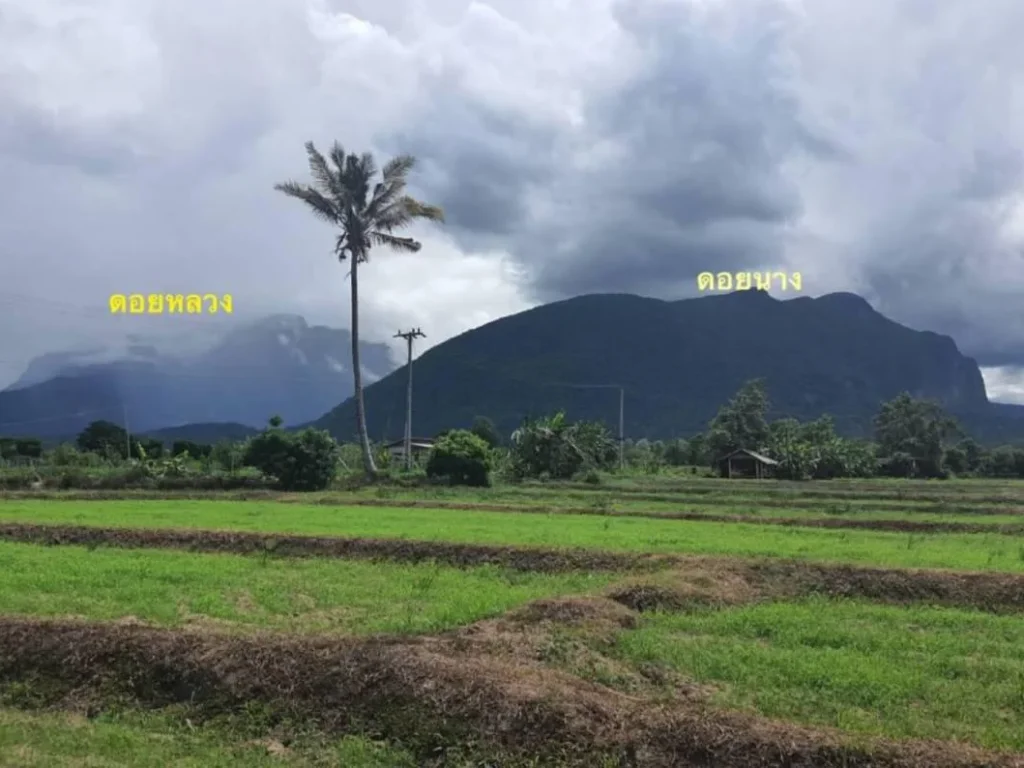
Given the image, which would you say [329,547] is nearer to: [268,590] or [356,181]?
[268,590]

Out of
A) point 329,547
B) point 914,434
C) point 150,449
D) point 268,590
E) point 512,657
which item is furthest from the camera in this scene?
point 914,434

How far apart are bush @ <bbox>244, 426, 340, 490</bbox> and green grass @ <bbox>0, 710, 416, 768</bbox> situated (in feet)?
110

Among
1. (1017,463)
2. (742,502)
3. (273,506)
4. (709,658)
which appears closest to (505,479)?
(742,502)

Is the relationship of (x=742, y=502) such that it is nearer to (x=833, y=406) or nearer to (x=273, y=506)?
(x=273, y=506)

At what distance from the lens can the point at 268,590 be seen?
12.8m

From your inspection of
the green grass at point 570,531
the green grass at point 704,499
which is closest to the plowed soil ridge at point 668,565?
the green grass at point 570,531

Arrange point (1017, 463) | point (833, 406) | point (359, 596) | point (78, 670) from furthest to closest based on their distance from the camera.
Answer: point (833, 406) → point (1017, 463) → point (359, 596) → point (78, 670)

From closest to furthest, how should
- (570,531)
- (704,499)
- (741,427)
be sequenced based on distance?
(570,531) → (704,499) → (741,427)

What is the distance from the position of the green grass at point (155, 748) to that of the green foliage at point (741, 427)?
3125 inches

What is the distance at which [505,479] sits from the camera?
55.3 metres

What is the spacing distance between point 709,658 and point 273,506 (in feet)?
75.1

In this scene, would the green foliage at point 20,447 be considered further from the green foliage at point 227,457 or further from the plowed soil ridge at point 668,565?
the plowed soil ridge at point 668,565

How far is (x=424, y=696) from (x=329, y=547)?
10714 millimetres

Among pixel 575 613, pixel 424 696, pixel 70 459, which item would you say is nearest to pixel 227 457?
pixel 70 459
